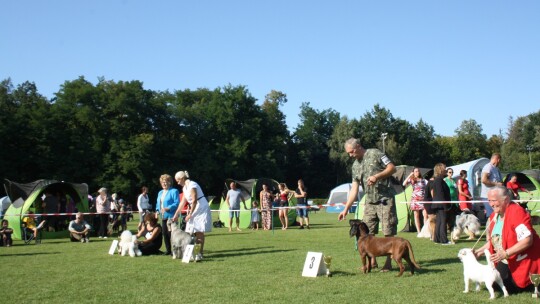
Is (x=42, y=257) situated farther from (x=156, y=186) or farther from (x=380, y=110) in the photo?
(x=380, y=110)

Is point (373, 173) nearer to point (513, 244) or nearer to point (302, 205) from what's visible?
point (513, 244)

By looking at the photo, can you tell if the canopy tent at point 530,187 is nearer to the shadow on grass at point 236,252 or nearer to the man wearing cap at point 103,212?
the shadow on grass at point 236,252

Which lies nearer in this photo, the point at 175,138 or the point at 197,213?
the point at 197,213

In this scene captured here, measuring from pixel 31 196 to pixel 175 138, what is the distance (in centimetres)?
3790

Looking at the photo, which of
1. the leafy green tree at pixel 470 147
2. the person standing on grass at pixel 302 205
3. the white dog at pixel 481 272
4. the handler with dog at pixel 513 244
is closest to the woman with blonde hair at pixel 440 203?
the white dog at pixel 481 272

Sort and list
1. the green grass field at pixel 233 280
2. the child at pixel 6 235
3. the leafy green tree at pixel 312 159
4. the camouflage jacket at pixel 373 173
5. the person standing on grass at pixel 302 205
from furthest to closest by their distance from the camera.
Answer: the leafy green tree at pixel 312 159 < the person standing on grass at pixel 302 205 < the child at pixel 6 235 < the camouflage jacket at pixel 373 173 < the green grass field at pixel 233 280

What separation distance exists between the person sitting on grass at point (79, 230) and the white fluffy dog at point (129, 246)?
16.3 ft

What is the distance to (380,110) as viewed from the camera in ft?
239

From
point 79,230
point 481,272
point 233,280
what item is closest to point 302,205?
point 79,230

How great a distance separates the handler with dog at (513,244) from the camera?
17.2ft

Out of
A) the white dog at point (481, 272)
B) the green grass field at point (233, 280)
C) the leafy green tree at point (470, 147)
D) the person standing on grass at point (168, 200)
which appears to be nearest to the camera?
the white dog at point (481, 272)

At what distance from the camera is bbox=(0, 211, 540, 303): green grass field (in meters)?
5.86

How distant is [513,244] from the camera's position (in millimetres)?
5328

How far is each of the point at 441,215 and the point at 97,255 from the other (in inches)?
270
